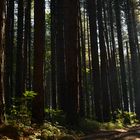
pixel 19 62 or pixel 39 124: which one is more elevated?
pixel 19 62

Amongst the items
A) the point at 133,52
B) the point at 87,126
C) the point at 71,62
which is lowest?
the point at 87,126

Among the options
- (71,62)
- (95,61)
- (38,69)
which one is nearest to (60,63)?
(95,61)

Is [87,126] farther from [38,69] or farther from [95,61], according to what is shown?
[95,61]

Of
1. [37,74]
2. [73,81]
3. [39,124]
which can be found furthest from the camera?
[73,81]

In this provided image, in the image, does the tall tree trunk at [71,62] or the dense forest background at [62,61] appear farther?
the tall tree trunk at [71,62]

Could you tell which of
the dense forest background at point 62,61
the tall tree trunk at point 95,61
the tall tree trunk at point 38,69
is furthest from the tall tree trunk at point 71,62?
the tall tree trunk at point 95,61

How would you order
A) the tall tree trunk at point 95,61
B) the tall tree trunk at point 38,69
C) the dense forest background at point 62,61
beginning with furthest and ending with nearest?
the tall tree trunk at point 95,61, the dense forest background at point 62,61, the tall tree trunk at point 38,69

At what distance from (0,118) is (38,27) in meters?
6.01

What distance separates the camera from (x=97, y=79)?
23.1 m

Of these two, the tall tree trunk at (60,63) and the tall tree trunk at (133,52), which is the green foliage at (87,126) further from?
the tall tree trunk at (133,52)

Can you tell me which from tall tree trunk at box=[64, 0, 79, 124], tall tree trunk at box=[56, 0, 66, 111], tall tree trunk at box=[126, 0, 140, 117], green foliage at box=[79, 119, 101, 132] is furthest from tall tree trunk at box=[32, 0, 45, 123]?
tall tree trunk at box=[126, 0, 140, 117]

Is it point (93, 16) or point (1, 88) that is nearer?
point (1, 88)

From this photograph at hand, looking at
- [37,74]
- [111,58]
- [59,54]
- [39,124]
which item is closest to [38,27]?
[37,74]

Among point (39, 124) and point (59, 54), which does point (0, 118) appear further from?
point (59, 54)
